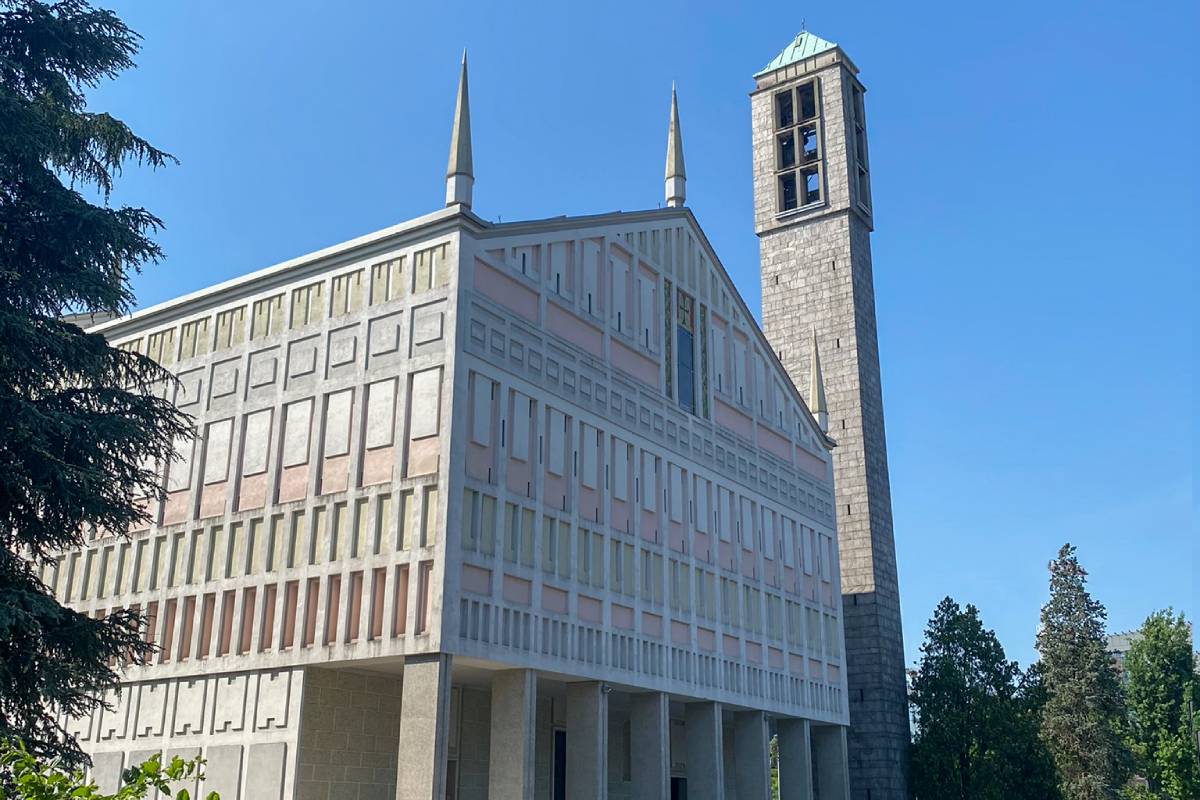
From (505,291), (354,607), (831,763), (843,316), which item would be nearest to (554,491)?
(505,291)

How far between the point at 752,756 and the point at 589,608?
32.3 ft

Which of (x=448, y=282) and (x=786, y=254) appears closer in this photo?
(x=448, y=282)

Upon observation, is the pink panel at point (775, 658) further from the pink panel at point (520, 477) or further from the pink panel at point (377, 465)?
the pink panel at point (377, 465)

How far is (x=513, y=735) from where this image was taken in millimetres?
25172

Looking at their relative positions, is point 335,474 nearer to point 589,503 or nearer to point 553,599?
point 553,599

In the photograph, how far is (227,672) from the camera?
26.2 m

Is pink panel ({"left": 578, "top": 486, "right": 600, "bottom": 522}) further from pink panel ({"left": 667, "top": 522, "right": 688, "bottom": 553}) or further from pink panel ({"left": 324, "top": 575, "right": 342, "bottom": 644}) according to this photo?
pink panel ({"left": 324, "top": 575, "right": 342, "bottom": 644})

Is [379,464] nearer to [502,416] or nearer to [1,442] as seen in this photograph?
[502,416]

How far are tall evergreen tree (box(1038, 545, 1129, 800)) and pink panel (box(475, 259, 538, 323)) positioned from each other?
31.5 meters

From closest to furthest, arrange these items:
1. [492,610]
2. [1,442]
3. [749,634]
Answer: [1,442], [492,610], [749,634]

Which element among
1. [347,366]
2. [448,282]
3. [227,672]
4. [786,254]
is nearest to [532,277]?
[448,282]

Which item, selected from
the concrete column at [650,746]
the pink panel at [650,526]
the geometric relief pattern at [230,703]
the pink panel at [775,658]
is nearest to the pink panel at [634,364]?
the pink panel at [650,526]

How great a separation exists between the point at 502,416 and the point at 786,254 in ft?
99.7

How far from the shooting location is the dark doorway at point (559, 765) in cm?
3128
